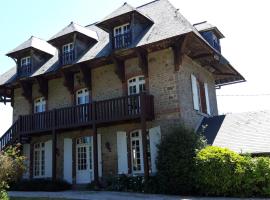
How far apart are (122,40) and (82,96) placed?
3.95 metres

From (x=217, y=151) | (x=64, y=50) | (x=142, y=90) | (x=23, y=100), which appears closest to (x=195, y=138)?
(x=217, y=151)

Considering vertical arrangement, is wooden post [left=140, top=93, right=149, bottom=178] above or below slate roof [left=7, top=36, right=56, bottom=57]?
below

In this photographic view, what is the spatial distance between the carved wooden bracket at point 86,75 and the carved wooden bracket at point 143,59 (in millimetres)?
3232

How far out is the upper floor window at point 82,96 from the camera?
19.1 metres

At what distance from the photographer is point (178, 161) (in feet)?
46.2

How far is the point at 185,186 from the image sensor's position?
45.5 feet

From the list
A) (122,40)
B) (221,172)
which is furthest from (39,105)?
(221,172)

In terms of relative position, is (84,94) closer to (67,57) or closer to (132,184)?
(67,57)

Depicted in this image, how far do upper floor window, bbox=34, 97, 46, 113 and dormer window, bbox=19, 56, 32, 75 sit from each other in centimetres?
171

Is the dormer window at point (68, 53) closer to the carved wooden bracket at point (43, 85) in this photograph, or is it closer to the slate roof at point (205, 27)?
the carved wooden bracket at point (43, 85)

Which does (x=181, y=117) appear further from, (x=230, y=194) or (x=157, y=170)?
(x=230, y=194)

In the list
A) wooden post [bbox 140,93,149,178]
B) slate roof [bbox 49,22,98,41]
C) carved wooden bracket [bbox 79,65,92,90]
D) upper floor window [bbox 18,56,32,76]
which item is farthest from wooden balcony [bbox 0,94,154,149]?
slate roof [bbox 49,22,98,41]

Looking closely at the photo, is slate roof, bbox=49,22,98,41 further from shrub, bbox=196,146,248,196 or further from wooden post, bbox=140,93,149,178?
shrub, bbox=196,146,248,196

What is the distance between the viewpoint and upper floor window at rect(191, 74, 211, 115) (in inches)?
709
